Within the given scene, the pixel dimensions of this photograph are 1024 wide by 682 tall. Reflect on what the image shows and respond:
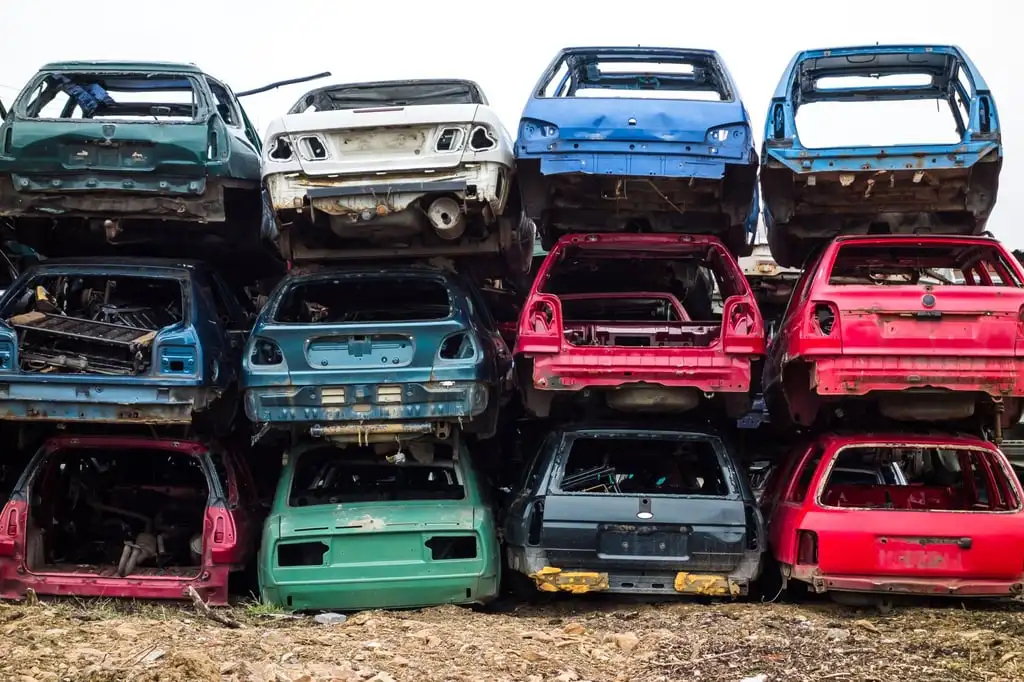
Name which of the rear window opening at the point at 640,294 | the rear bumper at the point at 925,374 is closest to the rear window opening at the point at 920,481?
the rear bumper at the point at 925,374

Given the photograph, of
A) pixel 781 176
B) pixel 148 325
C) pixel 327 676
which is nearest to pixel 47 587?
pixel 148 325

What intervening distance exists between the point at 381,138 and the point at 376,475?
273 centimetres

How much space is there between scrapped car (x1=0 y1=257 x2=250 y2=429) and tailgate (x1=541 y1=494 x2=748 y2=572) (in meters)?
3.05

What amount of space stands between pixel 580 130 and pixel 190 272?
3365mm

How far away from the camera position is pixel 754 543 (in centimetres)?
692

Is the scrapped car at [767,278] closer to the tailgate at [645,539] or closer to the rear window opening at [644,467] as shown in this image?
the rear window opening at [644,467]

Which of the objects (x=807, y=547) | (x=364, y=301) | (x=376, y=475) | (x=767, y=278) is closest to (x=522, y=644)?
(x=807, y=547)

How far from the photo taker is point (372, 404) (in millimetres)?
7453

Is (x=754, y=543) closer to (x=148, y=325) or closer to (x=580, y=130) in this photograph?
(x=580, y=130)

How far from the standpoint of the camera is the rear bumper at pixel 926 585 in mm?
6750

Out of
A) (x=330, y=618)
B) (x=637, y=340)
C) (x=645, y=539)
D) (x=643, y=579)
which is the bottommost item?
(x=330, y=618)

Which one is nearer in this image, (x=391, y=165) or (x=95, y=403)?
(x=95, y=403)

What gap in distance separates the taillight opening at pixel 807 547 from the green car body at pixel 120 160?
5221 millimetres

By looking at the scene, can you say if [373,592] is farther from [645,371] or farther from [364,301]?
[364,301]
